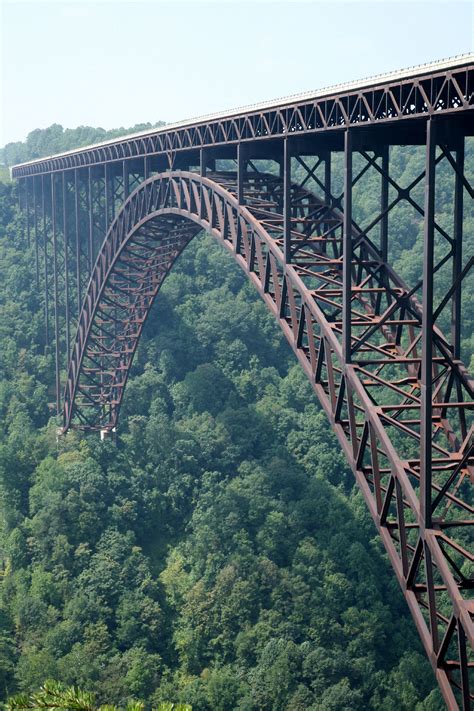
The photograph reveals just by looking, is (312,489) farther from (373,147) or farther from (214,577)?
(373,147)

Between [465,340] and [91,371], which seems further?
[465,340]

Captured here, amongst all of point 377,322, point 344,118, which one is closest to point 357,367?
point 377,322

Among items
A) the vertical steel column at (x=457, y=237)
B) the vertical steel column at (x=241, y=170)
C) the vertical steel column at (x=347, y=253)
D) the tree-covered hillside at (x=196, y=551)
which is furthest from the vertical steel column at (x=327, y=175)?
the tree-covered hillside at (x=196, y=551)

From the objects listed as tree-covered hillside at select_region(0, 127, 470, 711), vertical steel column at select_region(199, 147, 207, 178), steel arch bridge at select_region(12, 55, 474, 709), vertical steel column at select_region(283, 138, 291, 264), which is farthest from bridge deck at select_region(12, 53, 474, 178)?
tree-covered hillside at select_region(0, 127, 470, 711)

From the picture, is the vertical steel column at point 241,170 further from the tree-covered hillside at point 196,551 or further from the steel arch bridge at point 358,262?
the tree-covered hillside at point 196,551

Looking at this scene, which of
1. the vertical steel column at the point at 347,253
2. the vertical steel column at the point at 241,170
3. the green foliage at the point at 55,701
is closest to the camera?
the green foliage at the point at 55,701

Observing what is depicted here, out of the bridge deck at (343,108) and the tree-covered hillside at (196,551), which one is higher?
the bridge deck at (343,108)
